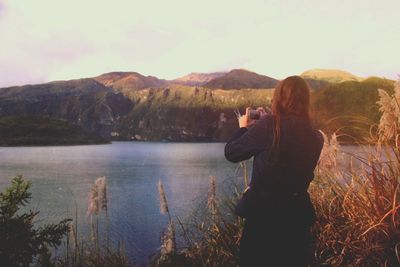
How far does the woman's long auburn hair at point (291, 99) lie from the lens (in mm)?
3236

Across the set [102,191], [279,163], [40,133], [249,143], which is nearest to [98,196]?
[102,191]

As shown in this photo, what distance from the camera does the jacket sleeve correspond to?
3.14 m

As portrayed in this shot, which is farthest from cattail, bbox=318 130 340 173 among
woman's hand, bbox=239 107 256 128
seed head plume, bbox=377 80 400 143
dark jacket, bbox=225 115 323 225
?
dark jacket, bbox=225 115 323 225

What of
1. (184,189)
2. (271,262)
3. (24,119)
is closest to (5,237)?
(271,262)

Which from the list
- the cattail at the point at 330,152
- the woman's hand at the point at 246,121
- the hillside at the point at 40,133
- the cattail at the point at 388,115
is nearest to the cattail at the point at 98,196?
the cattail at the point at 330,152

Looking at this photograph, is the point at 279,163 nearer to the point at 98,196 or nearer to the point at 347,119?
the point at 347,119

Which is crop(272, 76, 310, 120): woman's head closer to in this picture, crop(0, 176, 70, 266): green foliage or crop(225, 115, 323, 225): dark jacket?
crop(225, 115, 323, 225): dark jacket

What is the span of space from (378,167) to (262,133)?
2.34m

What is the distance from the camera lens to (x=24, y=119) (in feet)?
617

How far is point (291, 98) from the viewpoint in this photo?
127 inches

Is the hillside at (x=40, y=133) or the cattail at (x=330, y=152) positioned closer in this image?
the cattail at (x=330, y=152)

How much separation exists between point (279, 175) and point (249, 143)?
0.31 meters

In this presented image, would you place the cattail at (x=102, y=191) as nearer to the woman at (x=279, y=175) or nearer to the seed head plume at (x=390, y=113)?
the woman at (x=279, y=175)

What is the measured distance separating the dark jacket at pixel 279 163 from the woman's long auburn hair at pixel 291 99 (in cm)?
6
